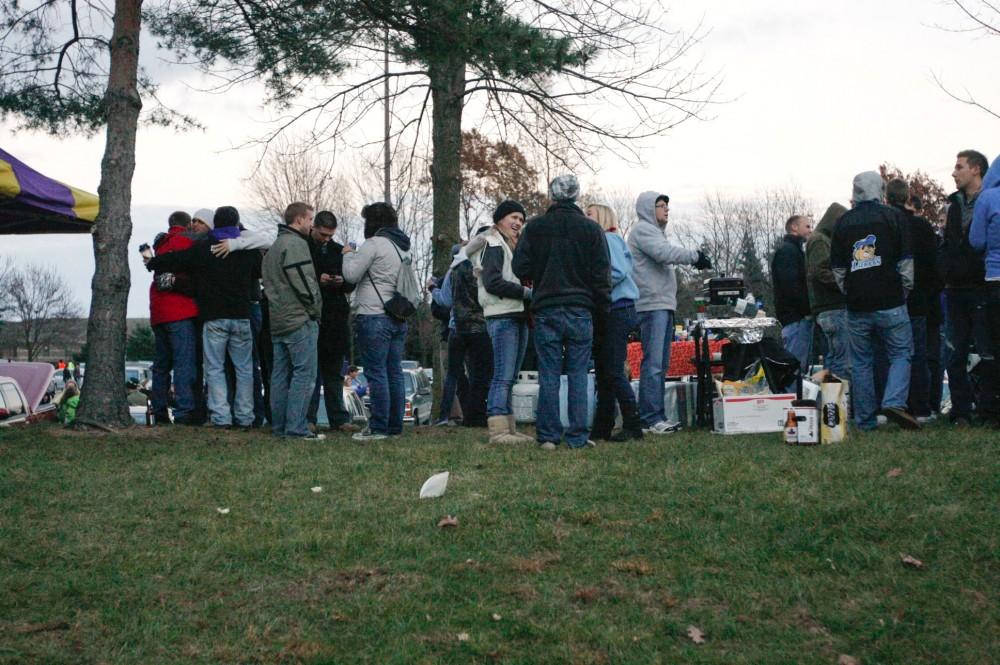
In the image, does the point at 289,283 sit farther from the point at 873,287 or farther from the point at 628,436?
the point at 873,287

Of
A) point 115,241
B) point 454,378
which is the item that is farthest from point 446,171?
point 115,241

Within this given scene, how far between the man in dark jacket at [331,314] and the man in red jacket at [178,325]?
122cm

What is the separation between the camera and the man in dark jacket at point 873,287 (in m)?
8.98

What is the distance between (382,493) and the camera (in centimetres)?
660

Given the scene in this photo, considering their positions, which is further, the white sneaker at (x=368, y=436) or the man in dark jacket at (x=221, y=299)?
the man in dark jacket at (x=221, y=299)

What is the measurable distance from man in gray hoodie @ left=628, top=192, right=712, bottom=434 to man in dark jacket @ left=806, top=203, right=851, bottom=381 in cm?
111

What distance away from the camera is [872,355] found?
366 inches

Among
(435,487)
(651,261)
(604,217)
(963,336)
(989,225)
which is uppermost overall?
(604,217)

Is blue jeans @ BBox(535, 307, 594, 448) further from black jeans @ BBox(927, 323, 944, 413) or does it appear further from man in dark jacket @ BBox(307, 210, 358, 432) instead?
black jeans @ BBox(927, 323, 944, 413)

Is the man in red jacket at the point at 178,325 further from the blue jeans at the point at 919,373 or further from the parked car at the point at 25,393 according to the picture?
the blue jeans at the point at 919,373

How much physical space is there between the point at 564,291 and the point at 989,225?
3.24m

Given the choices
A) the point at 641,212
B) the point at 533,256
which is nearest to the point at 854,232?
the point at 641,212

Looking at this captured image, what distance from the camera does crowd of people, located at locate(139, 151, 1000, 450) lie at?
27.9 feet

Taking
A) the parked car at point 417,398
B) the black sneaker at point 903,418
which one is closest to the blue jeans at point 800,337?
the black sneaker at point 903,418
